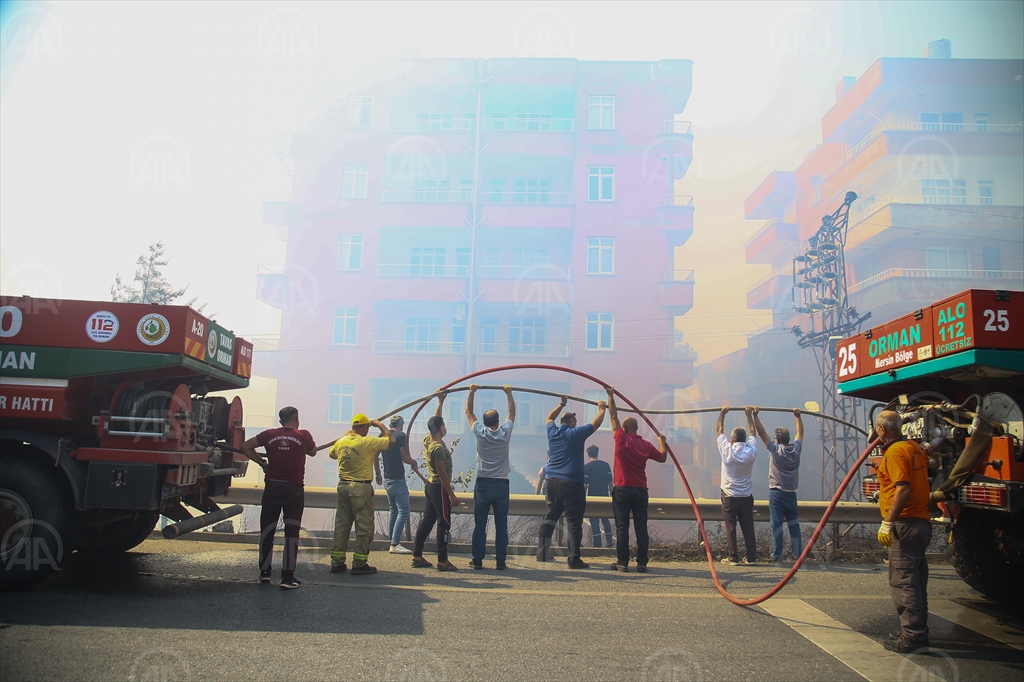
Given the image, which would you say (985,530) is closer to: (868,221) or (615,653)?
(615,653)

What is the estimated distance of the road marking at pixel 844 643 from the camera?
4.83m

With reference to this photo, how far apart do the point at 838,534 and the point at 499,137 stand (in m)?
32.9

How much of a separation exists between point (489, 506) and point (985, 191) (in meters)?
46.9

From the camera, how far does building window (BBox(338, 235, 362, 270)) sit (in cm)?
3869

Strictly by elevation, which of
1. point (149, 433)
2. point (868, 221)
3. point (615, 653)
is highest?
point (868, 221)

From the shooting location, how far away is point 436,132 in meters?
41.0

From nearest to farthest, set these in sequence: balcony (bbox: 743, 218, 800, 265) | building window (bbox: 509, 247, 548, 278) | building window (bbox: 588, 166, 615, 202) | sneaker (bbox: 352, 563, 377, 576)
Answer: sneaker (bbox: 352, 563, 377, 576)
building window (bbox: 509, 247, 548, 278)
building window (bbox: 588, 166, 615, 202)
balcony (bbox: 743, 218, 800, 265)

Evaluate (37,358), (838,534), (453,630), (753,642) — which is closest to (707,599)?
(753,642)

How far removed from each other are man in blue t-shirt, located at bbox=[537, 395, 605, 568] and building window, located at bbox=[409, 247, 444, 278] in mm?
30752

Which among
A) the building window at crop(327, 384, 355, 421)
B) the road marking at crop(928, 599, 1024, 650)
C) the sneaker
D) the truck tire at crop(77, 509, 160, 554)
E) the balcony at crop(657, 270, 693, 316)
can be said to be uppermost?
the balcony at crop(657, 270, 693, 316)

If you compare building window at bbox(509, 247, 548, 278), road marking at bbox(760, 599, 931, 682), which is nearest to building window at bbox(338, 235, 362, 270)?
building window at bbox(509, 247, 548, 278)

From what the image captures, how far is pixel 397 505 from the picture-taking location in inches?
360

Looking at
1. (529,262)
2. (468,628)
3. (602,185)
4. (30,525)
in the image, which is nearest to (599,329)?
(529,262)

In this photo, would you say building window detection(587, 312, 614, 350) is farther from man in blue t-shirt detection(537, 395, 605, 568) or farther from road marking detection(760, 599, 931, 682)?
road marking detection(760, 599, 931, 682)
